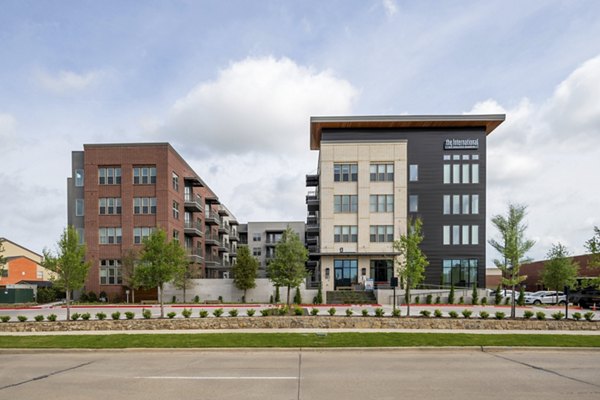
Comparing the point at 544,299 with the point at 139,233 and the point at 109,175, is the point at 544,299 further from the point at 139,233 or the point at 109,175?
the point at 109,175

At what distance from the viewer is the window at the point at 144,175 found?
4281 cm

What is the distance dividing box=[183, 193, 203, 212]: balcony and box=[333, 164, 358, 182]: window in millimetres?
16448

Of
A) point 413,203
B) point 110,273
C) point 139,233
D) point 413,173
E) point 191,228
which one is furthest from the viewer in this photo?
point 191,228

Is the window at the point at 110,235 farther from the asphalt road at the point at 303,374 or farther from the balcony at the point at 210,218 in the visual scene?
the asphalt road at the point at 303,374

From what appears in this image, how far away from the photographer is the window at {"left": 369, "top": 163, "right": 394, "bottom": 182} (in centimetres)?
4616

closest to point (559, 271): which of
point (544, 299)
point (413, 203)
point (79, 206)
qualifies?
point (544, 299)

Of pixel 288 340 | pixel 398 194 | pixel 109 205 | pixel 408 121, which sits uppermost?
pixel 408 121

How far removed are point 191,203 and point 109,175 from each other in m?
9.39

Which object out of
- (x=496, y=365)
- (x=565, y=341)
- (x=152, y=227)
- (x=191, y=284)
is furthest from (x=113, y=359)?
(x=152, y=227)

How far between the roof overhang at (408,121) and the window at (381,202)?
26.1ft

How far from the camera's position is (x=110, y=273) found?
4169 cm

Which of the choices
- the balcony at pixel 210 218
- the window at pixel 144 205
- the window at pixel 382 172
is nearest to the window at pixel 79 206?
the window at pixel 144 205

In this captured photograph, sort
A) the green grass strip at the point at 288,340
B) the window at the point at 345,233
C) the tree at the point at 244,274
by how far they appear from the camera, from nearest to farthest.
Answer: the green grass strip at the point at 288,340
the tree at the point at 244,274
the window at the point at 345,233

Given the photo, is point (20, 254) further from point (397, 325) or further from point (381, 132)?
point (397, 325)
